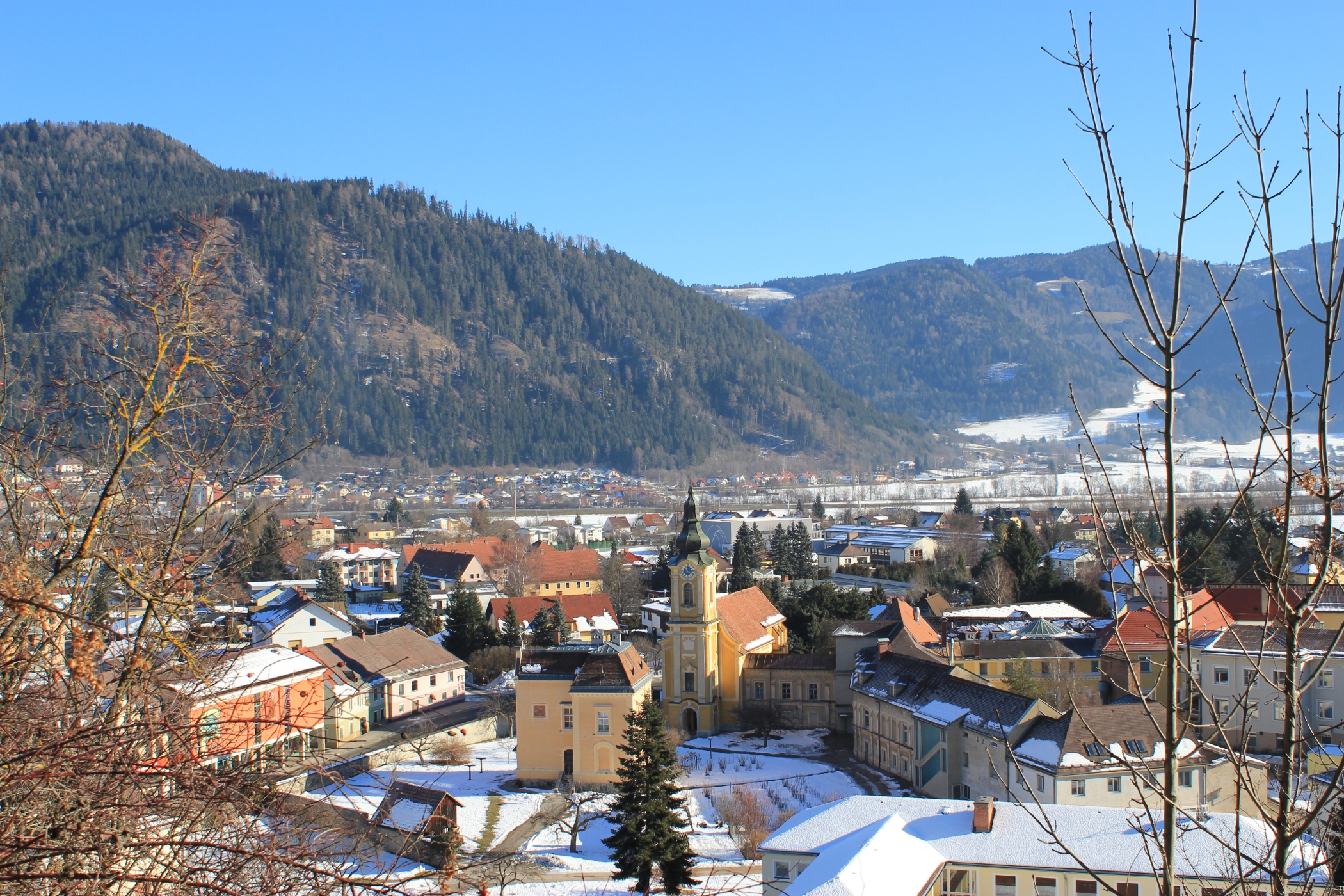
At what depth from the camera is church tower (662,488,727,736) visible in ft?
88.3

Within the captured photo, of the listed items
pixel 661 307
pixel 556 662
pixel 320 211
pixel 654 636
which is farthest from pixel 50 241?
pixel 556 662

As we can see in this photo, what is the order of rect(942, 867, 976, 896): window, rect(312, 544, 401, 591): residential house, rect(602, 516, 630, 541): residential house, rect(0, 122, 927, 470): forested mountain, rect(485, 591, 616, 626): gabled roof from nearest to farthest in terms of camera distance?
rect(942, 867, 976, 896): window → rect(485, 591, 616, 626): gabled roof → rect(312, 544, 401, 591): residential house → rect(602, 516, 630, 541): residential house → rect(0, 122, 927, 470): forested mountain

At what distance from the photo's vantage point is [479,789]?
2086 cm

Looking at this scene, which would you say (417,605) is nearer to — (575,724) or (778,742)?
(575,724)

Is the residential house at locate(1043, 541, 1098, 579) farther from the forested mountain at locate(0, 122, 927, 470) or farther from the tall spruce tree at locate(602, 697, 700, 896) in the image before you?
the forested mountain at locate(0, 122, 927, 470)

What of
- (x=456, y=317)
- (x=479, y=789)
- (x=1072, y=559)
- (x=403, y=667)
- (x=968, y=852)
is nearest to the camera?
(x=968, y=852)

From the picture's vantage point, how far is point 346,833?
3629 mm

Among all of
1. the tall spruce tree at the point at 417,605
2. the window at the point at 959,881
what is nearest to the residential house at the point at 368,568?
the tall spruce tree at the point at 417,605

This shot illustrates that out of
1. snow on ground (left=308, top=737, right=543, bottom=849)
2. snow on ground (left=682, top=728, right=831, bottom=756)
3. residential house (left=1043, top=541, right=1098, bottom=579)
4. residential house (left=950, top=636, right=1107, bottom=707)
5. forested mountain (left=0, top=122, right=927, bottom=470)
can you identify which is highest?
forested mountain (left=0, top=122, right=927, bottom=470)

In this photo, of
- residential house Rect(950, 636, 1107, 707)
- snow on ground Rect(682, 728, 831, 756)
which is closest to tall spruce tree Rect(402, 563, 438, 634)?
snow on ground Rect(682, 728, 831, 756)

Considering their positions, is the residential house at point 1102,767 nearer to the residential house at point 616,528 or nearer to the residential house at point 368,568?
the residential house at point 368,568

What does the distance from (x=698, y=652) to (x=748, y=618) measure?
12.9ft

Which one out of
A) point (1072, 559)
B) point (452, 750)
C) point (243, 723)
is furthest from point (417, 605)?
point (243, 723)

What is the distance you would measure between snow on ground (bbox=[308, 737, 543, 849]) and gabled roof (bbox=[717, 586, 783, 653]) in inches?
284
